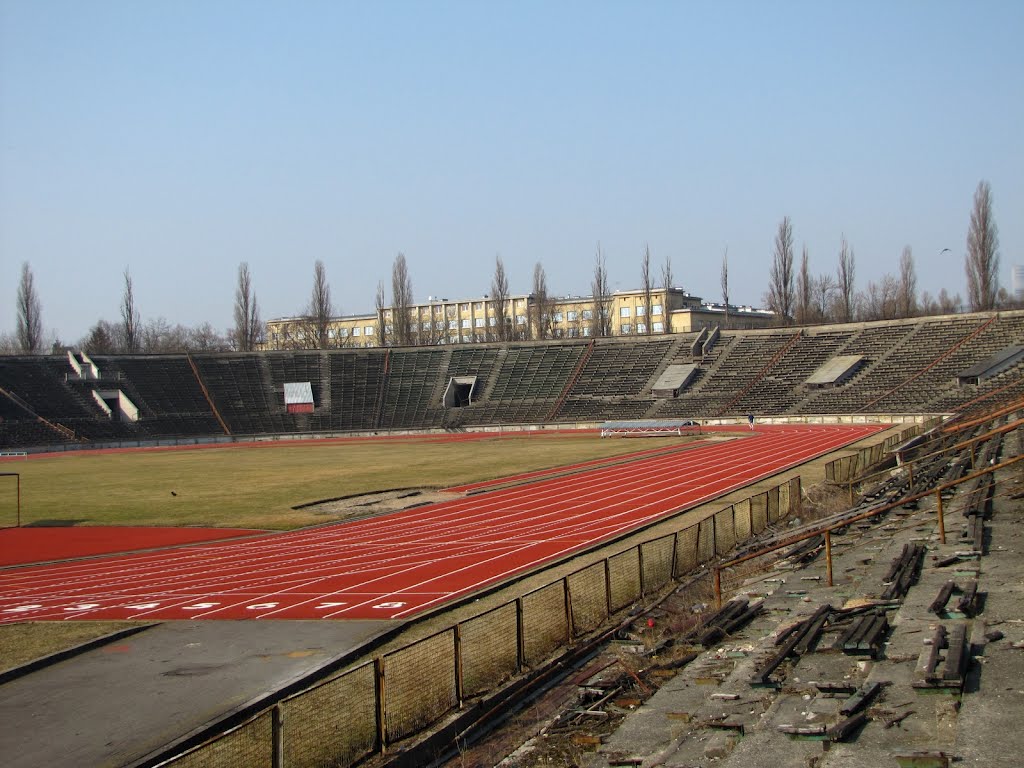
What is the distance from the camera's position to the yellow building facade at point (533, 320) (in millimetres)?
128000

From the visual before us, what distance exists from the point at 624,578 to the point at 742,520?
7.01 m

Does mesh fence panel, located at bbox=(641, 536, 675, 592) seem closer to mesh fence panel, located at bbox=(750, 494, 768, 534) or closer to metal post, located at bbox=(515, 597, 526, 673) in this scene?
A: metal post, located at bbox=(515, 597, 526, 673)

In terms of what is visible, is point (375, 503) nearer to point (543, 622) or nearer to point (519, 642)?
point (543, 622)

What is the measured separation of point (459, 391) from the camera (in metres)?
87.2

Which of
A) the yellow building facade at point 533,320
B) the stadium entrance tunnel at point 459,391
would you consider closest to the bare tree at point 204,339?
the yellow building facade at point 533,320

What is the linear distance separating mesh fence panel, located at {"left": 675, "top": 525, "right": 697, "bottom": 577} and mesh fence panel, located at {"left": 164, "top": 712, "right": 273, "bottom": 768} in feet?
37.7

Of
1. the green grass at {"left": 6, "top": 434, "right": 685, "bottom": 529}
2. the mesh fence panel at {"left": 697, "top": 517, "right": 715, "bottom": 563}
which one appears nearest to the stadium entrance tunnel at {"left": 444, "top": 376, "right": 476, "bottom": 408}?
the green grass at {"left": 6, "top": 434, "right": 685, "bottom": 529}

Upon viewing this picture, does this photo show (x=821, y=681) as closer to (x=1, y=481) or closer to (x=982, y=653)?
(x=982, y=653)

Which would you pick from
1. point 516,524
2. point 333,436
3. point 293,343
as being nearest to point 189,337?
point 293,343

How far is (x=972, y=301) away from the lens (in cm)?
8469

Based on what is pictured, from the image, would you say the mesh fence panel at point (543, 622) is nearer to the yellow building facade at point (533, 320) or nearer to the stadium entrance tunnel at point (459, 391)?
the stadium entrance tunnel at point (459, 391)

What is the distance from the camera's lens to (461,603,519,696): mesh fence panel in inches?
509

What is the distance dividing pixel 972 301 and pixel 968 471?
6502 centimetres

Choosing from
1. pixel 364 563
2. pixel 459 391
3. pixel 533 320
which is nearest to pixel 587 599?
pixel 364 563
